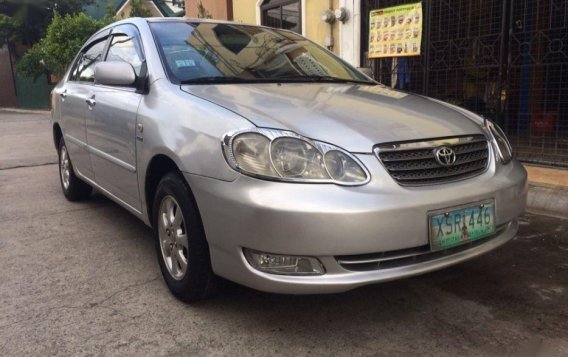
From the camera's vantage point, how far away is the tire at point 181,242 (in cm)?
252

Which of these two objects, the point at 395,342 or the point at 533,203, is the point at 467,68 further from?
the point at 395,342

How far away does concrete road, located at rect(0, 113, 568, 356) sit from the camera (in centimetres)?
239

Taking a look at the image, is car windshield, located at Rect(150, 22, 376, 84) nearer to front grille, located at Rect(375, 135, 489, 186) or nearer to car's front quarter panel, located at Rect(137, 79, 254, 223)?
car's front quarter panel, located at Rect(137, 79, 254, 223)

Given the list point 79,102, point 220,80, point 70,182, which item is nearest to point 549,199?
point 220,80

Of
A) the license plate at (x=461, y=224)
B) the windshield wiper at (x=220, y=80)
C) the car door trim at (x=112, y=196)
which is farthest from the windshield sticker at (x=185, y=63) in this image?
the license plate at (x=461, y=224)

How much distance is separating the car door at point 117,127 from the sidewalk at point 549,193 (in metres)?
3.45

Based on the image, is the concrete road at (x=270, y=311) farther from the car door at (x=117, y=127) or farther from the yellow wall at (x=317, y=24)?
the yellow wall at (x=317, y=24)

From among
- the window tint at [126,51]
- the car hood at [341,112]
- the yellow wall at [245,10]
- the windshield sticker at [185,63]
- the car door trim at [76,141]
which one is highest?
the yellow wall at [245,10]

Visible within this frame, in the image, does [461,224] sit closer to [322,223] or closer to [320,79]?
[322,223]

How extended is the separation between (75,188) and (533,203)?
13.8 ft

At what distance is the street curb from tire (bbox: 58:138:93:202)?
4.13 m

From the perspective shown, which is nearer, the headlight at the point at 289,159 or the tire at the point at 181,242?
the headlight at the point at 289,159

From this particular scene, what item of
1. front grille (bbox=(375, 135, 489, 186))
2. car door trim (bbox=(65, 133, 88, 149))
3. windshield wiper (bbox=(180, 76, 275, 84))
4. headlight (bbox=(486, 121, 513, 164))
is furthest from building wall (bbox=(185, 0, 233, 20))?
front grille (bbox=(375, 135, 489, 186))

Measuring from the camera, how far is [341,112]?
8.46 ft
